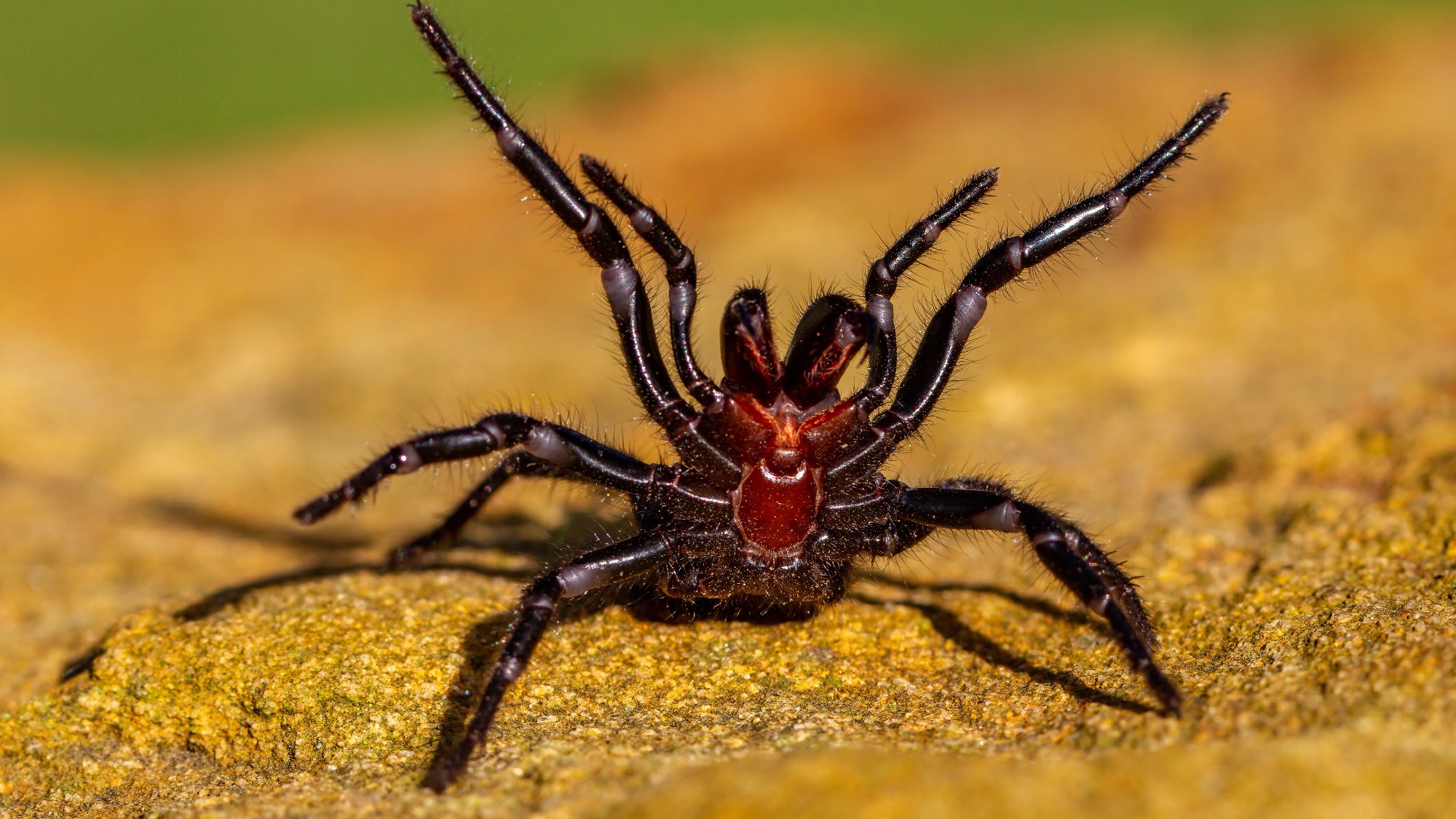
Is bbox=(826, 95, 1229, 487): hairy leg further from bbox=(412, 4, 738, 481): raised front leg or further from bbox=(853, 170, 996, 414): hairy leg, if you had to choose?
bbox=(412, 4, 738, 481): raised front leg

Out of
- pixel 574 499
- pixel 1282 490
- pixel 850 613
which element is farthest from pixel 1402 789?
pixel 574 499

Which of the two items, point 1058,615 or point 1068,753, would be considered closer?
point 1068,753

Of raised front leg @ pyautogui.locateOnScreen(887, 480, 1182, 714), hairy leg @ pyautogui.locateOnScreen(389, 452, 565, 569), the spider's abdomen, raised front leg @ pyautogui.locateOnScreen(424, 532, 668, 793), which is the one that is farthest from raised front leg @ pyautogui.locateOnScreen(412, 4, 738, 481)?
hairy leg @ pyautogui.locateOnScreen(389, 452, 565, 569)

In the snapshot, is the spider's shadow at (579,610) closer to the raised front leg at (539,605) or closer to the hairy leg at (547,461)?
the raised front leg at (539,605)

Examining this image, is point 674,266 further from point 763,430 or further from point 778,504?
point 778,504

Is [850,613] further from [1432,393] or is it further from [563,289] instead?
[563,289]

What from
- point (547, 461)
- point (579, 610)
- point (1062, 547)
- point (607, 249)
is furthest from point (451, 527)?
point (1062, 547)
